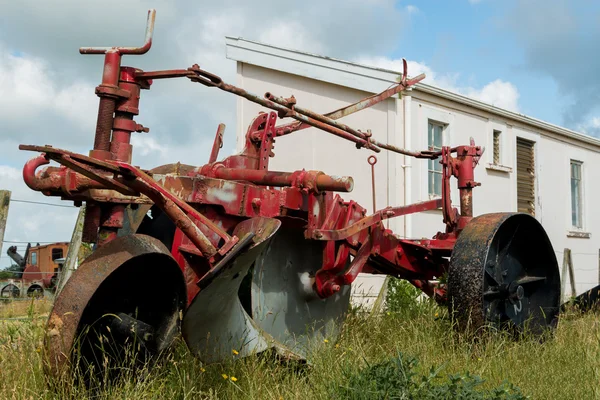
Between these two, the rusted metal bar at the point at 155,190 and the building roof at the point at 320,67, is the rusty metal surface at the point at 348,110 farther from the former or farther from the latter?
the building roof at the point at 320,67

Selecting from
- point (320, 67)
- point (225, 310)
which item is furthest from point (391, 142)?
point (225, 310)

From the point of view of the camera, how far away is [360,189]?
32.6 feet

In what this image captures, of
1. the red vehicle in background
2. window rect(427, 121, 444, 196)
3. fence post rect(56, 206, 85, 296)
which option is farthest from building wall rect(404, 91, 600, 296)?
the red vehicle in background

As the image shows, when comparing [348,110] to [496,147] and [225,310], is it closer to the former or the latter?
[225,310]

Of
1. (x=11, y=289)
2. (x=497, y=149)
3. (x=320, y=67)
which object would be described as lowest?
(x=11, y=289)

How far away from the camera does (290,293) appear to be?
5.21 meters

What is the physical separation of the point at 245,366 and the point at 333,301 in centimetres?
176

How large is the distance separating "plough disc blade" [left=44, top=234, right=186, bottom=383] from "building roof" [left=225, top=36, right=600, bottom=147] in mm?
6727

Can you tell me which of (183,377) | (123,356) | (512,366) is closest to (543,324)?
(512,366)

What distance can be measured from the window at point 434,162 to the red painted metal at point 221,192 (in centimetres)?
463

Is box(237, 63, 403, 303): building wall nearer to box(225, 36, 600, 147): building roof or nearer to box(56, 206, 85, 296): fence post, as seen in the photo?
box(225, 36, 600, 147): building roof

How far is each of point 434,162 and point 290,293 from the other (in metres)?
5.73

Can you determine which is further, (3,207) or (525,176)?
(525,176)

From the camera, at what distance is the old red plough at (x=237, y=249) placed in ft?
10.6
